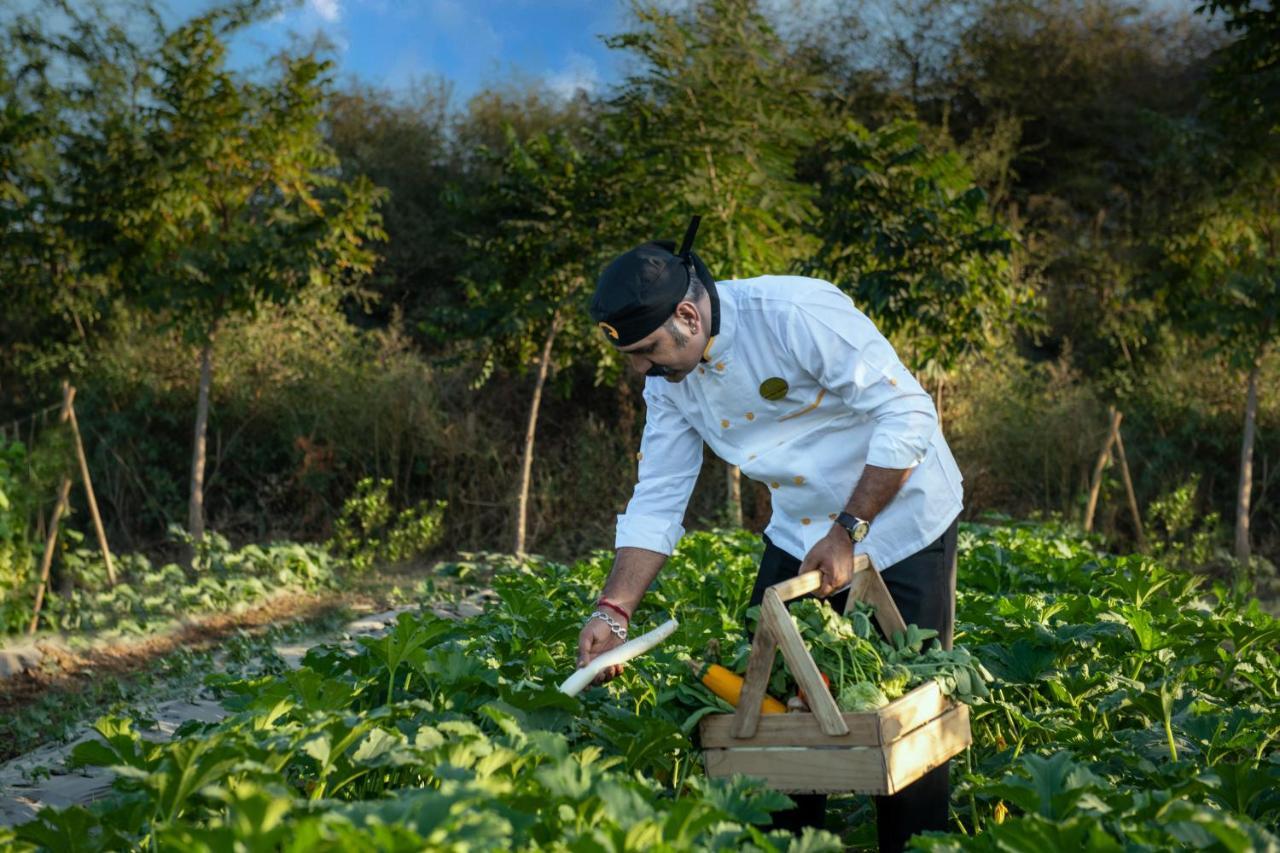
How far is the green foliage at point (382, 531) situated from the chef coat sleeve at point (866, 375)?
792cm

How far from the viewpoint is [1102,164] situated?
18.1m

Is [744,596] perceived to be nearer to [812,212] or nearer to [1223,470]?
[812,212]

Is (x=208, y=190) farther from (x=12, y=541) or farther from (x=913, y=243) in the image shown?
(x=913, y=243)

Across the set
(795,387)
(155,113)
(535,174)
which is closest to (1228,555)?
(535,174)

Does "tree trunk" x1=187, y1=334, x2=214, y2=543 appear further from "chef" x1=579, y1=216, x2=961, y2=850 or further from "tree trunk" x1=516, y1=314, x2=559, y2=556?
"chef" x1=579, y1=216, x2=961, y2=850

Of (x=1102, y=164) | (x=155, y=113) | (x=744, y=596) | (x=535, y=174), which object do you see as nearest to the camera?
(x=744, y=596)

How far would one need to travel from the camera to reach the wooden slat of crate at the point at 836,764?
2521 mm

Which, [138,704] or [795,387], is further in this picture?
[138,704]

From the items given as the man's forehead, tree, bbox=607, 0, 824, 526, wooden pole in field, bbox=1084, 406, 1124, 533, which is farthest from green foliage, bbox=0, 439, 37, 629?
wooden pole in field, bbox=1084, 406, 1124, 533

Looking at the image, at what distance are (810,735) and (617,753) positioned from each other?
49 cm

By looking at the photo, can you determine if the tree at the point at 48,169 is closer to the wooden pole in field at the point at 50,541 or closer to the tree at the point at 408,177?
the wooden pole in field at the point at 50,541

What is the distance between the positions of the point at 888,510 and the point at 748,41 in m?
6.91

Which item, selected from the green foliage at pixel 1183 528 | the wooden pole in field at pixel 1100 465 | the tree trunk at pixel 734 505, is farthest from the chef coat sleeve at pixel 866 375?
the green foliage at pixel 1183 528

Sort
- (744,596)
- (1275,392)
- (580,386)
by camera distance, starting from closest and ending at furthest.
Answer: (744,596), (1275,392), (580,386)
